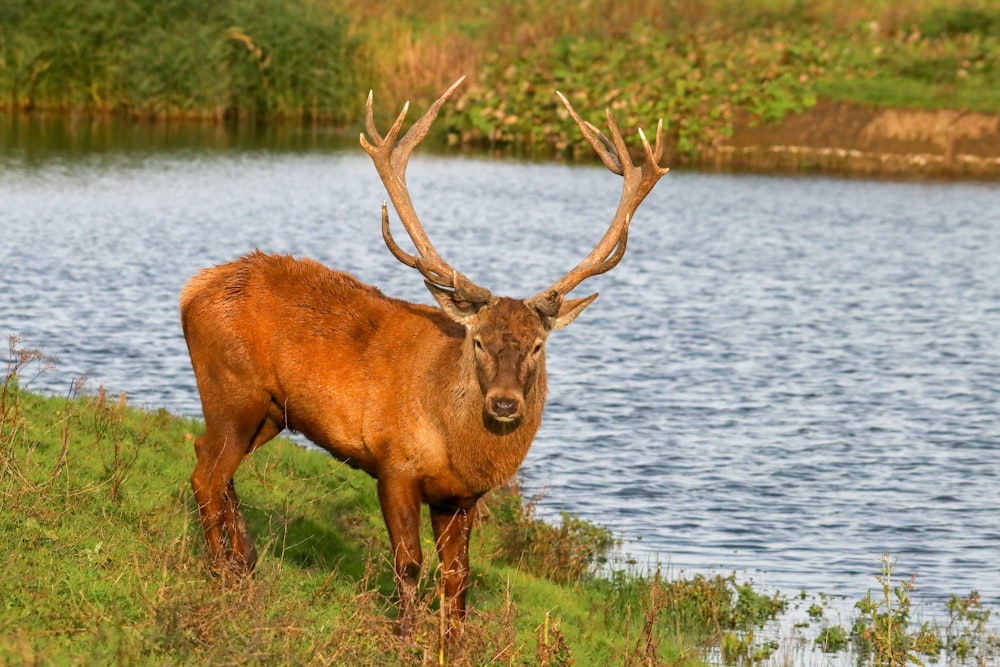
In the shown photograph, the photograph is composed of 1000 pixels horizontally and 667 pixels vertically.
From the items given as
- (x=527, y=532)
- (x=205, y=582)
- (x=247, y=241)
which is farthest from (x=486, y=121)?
(x=205, y=582)

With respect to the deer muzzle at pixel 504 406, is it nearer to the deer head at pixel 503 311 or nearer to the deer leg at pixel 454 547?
the deer head at pixel 503 311

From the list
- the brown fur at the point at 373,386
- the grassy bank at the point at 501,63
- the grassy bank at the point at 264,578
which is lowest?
the grassy bank at the point at 264,578

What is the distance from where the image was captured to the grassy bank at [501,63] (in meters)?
34.9

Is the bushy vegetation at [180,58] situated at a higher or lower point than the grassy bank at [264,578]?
higher

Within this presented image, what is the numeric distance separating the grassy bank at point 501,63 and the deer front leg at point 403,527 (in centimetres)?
2726

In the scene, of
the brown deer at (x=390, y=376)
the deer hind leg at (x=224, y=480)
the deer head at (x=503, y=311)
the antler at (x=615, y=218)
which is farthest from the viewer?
the deer hind leg at (x=224, y=480)

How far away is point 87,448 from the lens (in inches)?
379

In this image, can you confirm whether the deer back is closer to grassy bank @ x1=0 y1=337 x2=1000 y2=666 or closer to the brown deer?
the brown deer

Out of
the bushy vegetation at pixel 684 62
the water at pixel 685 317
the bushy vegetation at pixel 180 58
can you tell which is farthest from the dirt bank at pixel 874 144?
the bushy vegetation at pixel 180 58

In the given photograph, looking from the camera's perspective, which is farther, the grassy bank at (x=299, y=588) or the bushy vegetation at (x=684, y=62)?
the bushy vegetation at (x=684, y=62)

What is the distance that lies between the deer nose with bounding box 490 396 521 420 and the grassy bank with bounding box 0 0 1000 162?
27618 millimetres

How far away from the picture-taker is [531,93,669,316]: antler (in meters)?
8.00

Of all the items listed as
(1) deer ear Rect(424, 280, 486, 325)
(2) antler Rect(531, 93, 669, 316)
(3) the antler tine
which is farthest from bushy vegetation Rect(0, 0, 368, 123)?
(1) deer ear Rect(424, 280, 486, 325)

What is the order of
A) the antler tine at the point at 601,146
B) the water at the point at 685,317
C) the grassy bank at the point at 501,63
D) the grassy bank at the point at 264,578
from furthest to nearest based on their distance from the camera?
the grassy bank at the point at 501,63 → the water at the point at 685,317 → the antler tine at the point at 601,146 → the grassy bank at the point at 264,578
